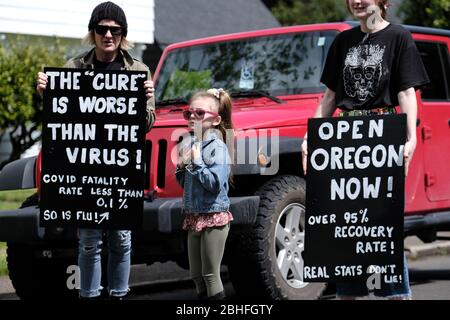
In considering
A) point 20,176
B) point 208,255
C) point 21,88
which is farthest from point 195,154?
point 21,88

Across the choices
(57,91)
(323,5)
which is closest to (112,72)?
(57,91)

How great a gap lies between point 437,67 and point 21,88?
25.9 feet

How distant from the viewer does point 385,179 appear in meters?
5.40

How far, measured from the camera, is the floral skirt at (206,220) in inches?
241

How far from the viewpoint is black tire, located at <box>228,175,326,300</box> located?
274 inches

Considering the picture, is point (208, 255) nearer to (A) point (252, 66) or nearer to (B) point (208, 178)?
(B) point (208, 178)

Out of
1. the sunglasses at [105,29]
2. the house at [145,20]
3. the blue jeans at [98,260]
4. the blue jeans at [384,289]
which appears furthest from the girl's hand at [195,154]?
the house at [145,20]

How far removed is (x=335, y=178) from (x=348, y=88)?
18.5 inches

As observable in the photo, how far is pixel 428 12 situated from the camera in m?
20.8

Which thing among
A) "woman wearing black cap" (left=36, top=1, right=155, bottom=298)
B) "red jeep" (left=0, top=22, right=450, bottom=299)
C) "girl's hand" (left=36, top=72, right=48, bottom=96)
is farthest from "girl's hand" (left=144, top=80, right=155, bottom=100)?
"red jeep" (left=0, top=22, right=450, bottom=299)

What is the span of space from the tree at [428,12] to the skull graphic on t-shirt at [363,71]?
1530cm

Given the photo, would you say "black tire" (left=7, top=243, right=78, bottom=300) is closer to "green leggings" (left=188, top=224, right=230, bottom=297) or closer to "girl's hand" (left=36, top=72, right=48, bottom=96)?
"green leggings" (left=188, top=224, right=230, bottom=297)

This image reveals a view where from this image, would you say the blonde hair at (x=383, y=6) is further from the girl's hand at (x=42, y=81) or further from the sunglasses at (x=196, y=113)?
the girl's hand at (x=42, y=81)
